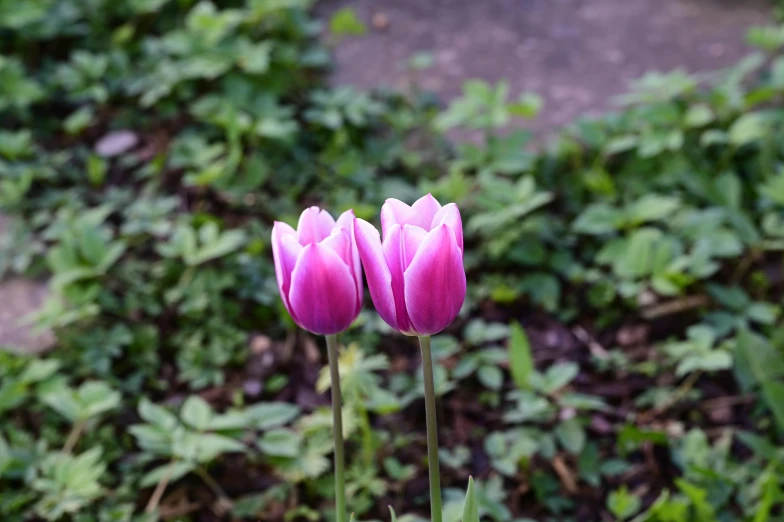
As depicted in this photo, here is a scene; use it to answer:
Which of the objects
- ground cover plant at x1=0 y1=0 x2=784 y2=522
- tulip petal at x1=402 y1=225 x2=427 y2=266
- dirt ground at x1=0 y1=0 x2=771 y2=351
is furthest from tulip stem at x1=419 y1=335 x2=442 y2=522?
dirt ground at x1=0 y1=0 x2=771 y2=351

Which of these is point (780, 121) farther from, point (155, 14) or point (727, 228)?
point (155, 14)

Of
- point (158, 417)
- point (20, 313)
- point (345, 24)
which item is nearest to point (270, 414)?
point (158, 417)

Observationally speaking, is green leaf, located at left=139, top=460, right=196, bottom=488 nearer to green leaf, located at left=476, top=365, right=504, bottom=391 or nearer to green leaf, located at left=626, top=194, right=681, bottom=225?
green leaf, located at left=476, top=365, right=504, bottom=391

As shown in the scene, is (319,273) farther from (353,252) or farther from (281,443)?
(281,443)

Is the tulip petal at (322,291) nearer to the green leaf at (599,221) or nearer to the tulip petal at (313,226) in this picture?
the tulip petal at (313,226)

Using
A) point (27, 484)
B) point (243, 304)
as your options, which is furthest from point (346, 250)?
point (243, 304)

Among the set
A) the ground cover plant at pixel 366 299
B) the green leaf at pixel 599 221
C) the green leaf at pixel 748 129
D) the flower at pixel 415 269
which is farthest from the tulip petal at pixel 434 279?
the green leaf at pixel 748 129

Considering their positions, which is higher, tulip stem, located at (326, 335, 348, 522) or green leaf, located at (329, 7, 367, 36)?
tulip stem, located at (326, 335, 348, 522)
